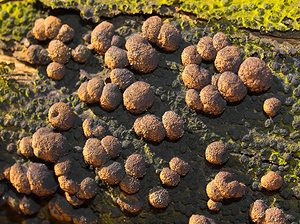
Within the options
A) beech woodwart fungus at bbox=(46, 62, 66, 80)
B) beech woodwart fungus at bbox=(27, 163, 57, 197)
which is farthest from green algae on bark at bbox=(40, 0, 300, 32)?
beech woodwart fungus at bbox=(27, 163, 57, 197)

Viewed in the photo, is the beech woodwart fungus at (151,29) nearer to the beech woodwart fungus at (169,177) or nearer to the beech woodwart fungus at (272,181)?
the beech woodwart fungus at (169,177)

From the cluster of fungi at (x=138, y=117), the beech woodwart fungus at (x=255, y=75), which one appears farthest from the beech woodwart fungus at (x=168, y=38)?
the beech woodwart fungus at (x=255, y=75)

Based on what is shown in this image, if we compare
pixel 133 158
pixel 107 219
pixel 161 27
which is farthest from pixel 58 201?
pixel 161 27

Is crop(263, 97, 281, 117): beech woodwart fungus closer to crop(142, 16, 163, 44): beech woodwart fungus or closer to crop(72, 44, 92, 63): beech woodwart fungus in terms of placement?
crop(142, 16, 163, 44): beech woodwart fungus

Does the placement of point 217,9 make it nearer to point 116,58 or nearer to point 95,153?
point 116,58

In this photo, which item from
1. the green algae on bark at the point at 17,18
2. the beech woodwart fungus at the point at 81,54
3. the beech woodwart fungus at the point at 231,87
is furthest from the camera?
the green algae on bark at the point at 17,18

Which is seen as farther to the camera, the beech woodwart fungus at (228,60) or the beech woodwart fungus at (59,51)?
the beech woodwart fungus at (59,51)

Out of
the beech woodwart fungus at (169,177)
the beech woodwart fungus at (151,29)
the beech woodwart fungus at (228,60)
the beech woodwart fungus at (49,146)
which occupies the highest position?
the beech woodwart fungus at (151,29)

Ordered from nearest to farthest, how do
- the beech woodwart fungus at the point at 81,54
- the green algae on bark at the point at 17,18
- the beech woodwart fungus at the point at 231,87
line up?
the beech woodwart fungus at the point at 231,87 < the beech woodwart fungus at the point at 81,54 < the green algae on bark at the point at 17,18

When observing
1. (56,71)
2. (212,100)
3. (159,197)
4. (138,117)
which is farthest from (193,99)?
(56,71)
